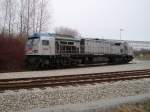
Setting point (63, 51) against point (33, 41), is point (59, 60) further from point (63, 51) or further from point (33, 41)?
point (33, 41)

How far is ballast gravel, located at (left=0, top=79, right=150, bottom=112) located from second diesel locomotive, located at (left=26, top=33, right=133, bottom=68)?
12669 millimetres

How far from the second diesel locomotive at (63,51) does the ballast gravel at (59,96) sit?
12.7 metres

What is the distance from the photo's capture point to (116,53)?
107 feet

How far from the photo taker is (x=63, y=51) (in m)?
→ 25.6

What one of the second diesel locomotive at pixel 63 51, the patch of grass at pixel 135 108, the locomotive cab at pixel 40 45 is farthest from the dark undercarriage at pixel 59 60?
the patch of grass at pixel 135 108

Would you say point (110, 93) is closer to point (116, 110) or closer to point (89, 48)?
point (116, 110)

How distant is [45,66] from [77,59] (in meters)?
3.70

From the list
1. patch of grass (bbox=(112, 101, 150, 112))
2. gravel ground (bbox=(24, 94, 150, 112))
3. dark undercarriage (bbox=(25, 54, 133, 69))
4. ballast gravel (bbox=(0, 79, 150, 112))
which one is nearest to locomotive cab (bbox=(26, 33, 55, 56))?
dark undercarriage (bbox=(25, 54, 133, 69))

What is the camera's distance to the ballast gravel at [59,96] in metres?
9.03

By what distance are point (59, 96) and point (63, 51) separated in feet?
50.9

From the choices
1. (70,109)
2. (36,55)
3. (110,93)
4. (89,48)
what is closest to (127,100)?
(110,93)

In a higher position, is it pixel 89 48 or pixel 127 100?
pixel 89 48

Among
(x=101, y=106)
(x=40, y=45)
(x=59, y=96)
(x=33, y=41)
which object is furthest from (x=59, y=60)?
(x=101, y=106)

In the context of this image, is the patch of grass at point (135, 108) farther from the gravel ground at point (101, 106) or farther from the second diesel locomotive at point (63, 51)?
the second diesel locomotive at point (63, 51)
